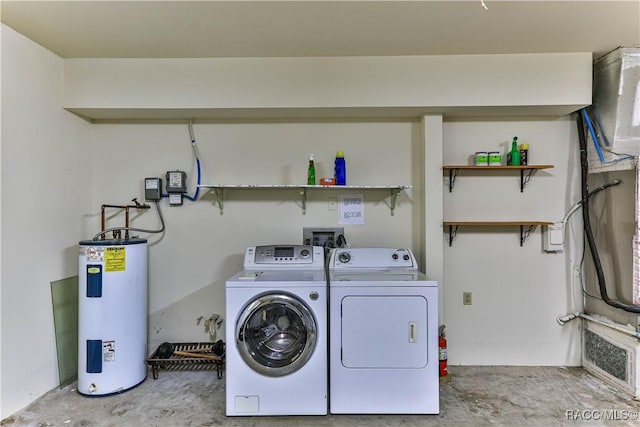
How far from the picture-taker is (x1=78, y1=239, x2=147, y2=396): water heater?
7.26 ft

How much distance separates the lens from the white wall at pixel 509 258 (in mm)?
2717

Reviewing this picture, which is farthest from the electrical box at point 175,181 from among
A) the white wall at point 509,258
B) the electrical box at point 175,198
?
the white wall at point 509,258

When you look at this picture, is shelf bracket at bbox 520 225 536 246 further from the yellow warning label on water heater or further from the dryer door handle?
the yellow warning label on water heater

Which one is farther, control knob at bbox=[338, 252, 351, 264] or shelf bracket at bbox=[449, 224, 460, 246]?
shelf bracket at bbox=[449, 224, 460, 246]

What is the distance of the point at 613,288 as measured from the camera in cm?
248

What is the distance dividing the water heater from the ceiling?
4.31ft

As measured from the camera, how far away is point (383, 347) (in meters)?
2.01

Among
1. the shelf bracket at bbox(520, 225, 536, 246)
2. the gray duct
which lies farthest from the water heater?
the gray duct

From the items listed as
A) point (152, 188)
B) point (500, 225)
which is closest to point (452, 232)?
point (500, 225)

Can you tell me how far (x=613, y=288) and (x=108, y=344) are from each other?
354 cm

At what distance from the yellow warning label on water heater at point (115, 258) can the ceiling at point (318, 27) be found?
4.42ft

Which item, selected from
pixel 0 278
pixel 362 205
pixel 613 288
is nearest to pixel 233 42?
pixel 362 205

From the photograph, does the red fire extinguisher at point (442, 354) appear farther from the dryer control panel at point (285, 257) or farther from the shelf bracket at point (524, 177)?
the shelf bracket at point (524, 177)

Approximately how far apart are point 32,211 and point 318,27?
6.97 feet
